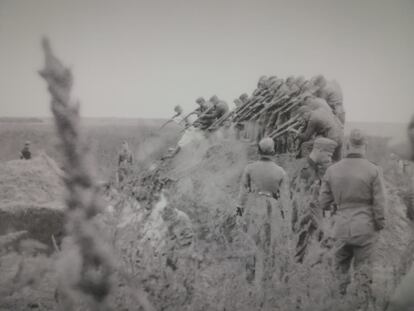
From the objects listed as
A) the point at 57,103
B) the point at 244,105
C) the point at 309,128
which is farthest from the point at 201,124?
the point at 57,103

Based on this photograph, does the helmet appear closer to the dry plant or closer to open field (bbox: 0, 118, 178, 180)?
open field (bbox: 0, 118, 178, 180)

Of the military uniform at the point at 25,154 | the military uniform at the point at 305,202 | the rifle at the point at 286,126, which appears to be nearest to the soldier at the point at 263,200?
the military uniform at the point at 305,202

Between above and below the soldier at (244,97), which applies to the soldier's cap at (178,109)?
below

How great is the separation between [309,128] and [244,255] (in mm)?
1875

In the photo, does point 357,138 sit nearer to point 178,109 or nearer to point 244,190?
point 244,190

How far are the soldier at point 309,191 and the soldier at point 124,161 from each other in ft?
5.28

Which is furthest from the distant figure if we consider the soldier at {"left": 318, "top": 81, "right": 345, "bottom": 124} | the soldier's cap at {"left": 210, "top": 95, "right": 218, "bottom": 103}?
the soldier at {"left": 318, "top": 81, "right": 345, "bottom": 124}

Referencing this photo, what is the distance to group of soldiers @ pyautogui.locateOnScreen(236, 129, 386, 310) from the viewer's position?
449 centimetres

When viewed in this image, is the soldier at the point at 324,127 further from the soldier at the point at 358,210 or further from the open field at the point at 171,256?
the soldier at the point at 358,210

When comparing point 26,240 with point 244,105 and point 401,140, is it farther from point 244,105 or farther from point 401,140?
point 401,140

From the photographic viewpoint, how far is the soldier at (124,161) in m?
4.98

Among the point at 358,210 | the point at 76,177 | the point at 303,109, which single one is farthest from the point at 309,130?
the point at 76,177

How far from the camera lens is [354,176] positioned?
4.50 m

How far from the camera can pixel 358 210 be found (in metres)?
4.50
